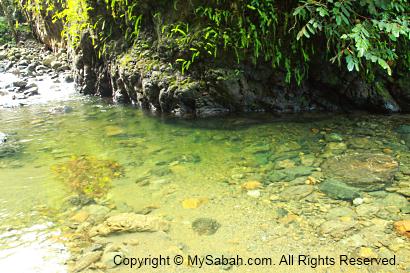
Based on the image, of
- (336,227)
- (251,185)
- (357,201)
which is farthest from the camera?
(251,185)

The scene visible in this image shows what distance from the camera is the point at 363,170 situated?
3340mm

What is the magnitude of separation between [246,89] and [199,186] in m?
2.48

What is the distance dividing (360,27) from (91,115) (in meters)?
4.94

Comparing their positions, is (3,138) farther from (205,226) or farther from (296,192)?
(296,192)

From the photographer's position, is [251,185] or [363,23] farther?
[363,23]

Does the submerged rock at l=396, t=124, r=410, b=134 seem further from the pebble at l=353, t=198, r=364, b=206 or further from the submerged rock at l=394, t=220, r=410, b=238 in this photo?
the submerged rock at l=394, t=220, r=410, b=238

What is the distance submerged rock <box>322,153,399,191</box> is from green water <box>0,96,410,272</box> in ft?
0.37

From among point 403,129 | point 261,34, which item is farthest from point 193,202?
point 261,34

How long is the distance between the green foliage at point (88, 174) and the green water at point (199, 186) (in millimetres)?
91

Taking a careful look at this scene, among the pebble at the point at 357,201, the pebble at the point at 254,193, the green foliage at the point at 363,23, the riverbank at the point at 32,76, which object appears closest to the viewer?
the pebble at the point at 357,201

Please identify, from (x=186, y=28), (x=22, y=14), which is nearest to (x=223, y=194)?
(x=186, y=28)

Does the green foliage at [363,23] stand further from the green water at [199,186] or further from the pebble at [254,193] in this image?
the pebble at [254,193]

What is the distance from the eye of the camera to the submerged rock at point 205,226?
265cm

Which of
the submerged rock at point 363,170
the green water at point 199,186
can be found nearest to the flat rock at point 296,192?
the green water at point 199,186
